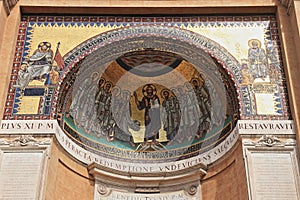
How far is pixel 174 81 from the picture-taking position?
521 inches

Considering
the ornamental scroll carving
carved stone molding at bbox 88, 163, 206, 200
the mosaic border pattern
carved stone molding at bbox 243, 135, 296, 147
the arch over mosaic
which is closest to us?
carved stone molding at bbox 243, 135, 296, 147

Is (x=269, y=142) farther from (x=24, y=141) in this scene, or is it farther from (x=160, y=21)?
(x=24, y=141)

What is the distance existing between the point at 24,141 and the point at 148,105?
4.15 metres

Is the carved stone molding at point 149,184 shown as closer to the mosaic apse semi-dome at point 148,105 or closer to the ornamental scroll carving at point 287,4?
the mosaic apse semi-dome at point 148,105

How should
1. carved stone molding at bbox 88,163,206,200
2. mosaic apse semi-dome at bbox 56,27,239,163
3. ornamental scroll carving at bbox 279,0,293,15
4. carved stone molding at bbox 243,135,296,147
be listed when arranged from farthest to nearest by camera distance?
mosaic apse semi-dome at bbox 56,27,239,163 → carved stone molding at bbox 88,163,206,200 → ornamental scroll carving at bbox 279,0,293,15 → carved stone molding at bbox 243,135,296,147

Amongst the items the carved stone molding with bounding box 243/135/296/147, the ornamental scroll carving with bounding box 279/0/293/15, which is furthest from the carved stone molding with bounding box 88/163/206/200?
the ornamental scroll carving with bounding box 279/0/293/15

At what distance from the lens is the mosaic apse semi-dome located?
39.5ft

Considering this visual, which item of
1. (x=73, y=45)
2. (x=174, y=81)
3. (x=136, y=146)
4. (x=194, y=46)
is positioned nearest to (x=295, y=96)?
(x=194, y=46)

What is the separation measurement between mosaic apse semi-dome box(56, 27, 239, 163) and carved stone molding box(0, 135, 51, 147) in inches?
47.7

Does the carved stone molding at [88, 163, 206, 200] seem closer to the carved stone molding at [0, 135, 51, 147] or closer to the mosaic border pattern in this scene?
the carved stone molding at [0, 135, 51, 147]

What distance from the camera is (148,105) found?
532 inches

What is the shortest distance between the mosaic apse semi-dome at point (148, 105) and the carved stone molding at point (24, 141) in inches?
47.7

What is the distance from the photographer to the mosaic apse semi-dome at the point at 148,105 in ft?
39.5

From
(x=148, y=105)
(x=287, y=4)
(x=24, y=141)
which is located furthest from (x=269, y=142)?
(x=24, y=141)
